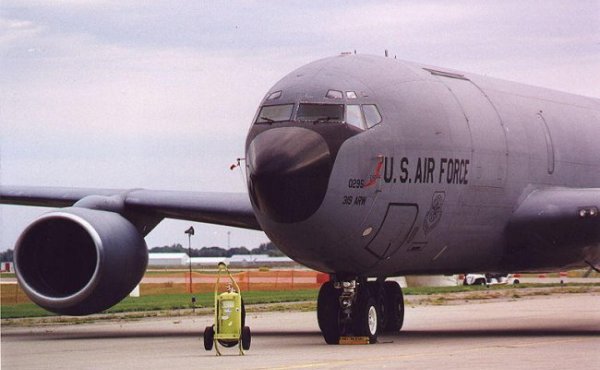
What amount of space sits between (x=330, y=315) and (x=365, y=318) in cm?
58

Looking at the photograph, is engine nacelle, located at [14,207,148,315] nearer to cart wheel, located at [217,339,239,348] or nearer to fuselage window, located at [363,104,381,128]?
cart wheel, located at [217,339,239,348]

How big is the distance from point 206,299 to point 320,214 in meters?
25.3

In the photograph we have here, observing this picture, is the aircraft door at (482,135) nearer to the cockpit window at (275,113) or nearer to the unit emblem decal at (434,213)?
the unit emblem decal at (434,213)

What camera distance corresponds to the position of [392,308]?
88.0 feet

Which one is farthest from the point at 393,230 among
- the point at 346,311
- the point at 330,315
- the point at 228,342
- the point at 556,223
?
the point at 556,223

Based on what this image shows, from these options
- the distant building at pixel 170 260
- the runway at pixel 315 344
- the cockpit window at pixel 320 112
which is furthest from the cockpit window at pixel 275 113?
the distant building at pixel 170 260

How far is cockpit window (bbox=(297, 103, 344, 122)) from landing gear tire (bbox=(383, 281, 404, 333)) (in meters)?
6.73

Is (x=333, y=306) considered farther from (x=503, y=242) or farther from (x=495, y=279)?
(x=495, y=279)

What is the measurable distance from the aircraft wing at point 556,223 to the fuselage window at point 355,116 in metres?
4.91

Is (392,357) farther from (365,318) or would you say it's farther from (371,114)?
(371,114)

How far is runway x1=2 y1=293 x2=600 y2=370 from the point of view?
1797cm

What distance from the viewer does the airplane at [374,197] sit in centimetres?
2084

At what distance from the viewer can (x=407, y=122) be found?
22109 millimetres

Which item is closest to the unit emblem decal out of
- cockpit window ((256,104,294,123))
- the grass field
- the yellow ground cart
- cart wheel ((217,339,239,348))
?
cockpit window ((256,104,294,123))
